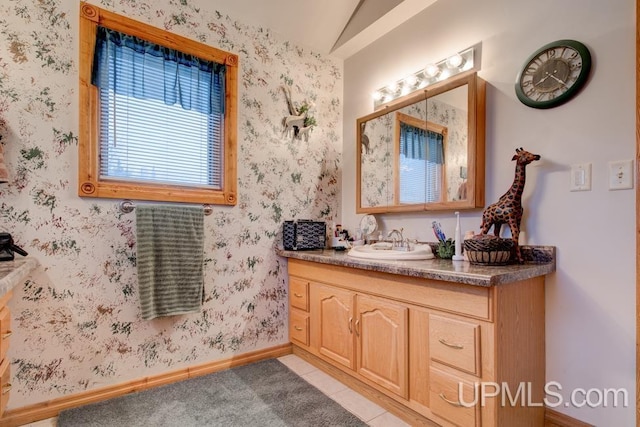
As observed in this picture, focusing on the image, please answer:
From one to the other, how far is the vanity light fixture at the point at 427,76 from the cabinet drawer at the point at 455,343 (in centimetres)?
146

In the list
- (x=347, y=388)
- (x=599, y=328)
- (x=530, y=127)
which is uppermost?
(x=530, y=127)

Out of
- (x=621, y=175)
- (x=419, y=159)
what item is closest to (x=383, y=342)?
(x=419, y=159)

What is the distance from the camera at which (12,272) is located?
1207mm

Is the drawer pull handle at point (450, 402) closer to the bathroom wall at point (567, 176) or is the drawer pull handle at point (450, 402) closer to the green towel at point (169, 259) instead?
the bathroom wall at point (567, 176)

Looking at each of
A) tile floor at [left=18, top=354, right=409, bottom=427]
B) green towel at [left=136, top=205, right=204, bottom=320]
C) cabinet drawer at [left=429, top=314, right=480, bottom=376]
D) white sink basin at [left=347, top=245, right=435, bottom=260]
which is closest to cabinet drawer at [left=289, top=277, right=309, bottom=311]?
tile floor at [left=18, top=354, right=409, bottom=427]

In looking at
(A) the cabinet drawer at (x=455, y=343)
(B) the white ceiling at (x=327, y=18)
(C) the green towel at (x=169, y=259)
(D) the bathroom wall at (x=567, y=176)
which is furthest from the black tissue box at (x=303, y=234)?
(B) the white ceiling at (x=327, y=18)

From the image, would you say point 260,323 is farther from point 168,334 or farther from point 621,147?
point 621,147

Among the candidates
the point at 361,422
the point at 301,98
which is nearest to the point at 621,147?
the point at 361,422

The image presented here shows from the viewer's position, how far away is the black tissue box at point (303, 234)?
245cm

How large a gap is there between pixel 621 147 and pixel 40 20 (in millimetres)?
2838

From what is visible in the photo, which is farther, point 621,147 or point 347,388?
point 347,388

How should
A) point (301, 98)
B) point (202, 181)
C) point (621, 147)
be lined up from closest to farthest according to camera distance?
point (621, 147) < point (202, 181) < point (301, 98)

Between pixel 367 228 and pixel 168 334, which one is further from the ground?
pixel 367 228

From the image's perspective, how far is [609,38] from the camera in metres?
1.44
